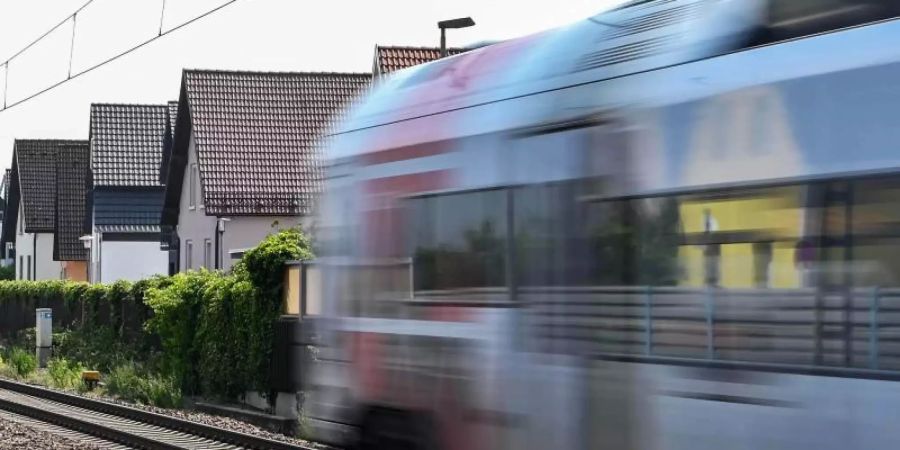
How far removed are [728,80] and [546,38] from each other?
1.99m

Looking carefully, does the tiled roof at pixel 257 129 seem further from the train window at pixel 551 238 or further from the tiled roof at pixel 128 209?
the train window at pixel 551 238

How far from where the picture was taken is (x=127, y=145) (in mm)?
52281

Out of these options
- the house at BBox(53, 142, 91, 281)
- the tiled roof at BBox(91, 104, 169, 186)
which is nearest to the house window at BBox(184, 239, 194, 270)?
the tiled roof at BBox(91, 104, 169, 186)

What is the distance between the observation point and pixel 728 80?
657cm

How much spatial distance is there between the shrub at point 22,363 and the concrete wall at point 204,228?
18.5 ft

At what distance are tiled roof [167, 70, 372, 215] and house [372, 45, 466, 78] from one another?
3.77 metres

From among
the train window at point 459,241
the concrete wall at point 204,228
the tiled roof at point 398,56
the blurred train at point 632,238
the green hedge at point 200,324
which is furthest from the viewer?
the concrete wall at point 204,228

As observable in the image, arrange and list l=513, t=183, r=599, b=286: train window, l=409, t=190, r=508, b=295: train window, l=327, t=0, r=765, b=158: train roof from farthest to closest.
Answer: l=409, t=190, r=508, b=295: train window < l=513, t=183, r=599, b=286: train window < l=327, t=0, r=765, b=158: train roof

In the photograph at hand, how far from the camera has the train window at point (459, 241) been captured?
323 inches

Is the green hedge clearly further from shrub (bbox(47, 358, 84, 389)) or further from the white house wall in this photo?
the white house wall

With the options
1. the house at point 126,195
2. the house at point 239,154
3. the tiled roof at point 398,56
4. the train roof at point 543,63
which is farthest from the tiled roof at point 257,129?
the train roof at point 543,63

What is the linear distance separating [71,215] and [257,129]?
2198 cm

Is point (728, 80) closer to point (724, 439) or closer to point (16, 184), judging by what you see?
point (724, 439)

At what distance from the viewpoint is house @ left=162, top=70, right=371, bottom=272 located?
3950cm
